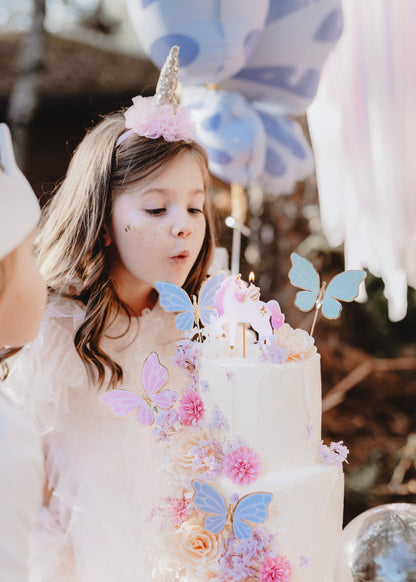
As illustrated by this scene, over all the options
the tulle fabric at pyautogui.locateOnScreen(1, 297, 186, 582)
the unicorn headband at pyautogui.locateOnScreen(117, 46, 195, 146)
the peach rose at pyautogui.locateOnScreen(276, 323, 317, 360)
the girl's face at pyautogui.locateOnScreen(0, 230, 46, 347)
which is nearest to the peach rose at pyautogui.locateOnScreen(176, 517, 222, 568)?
the tulle fabric at pyautogui.locateOnScreen(1, 297, 186, 582)

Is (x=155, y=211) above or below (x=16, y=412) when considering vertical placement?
above

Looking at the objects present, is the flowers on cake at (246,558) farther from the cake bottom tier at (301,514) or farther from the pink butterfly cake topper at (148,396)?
the pink butterfly cake topper at (148,396)

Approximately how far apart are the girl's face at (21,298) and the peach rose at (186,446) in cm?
34

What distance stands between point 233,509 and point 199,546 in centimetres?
8

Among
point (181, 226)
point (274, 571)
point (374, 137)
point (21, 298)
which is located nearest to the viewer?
point (21, 298)

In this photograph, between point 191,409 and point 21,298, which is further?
point 191,409

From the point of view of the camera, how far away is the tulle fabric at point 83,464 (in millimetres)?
1347

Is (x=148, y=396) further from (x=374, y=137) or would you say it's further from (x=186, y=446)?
(x=374, y=137)

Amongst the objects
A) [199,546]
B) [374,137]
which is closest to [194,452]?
[199,546]

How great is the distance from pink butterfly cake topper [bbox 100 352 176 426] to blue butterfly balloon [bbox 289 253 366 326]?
0.90 ft

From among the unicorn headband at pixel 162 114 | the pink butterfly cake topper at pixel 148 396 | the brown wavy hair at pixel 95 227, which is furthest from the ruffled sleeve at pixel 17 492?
the unicorn headband at pixel 162 114

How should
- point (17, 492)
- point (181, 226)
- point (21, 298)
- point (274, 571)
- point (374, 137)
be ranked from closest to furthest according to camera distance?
point (17, 492)
point (21, 298)
point (274, 571)
point (181, 226)
point (374, 137)

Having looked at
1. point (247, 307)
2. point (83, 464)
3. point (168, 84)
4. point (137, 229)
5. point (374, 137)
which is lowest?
point (83, 464)

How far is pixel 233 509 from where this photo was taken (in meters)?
1.12
